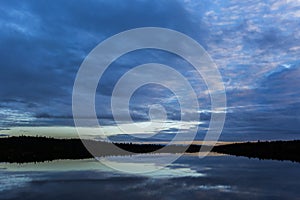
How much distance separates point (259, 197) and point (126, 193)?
10.5 m

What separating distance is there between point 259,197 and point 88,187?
14873mm

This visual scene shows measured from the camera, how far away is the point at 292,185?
31.5 metres

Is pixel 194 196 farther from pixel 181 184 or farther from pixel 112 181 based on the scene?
pixel 112 181

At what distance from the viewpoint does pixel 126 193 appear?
85.1 ft

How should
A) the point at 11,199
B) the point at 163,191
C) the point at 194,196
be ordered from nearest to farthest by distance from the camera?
the point at 11,199
the point at 194,196
the point at 163,191

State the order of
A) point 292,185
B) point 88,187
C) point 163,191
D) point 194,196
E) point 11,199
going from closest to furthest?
point 11,199, point 194,196, point 163,191, point 88,187, point 292,185

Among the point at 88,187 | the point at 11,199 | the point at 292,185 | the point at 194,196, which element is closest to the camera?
the point at 11,199

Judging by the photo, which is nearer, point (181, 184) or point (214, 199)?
point (214, 199)

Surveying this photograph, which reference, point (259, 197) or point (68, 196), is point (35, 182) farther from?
point (259, 197)

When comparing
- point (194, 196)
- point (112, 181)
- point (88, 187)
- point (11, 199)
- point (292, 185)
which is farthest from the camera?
point (112, 181)

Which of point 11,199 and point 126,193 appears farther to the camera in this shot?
point 126,193

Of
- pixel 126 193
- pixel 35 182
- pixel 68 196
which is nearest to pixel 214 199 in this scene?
pixel 126 193

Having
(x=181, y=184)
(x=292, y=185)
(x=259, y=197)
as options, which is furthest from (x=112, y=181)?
(x=292, y=185)

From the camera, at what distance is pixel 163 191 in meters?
26.6
